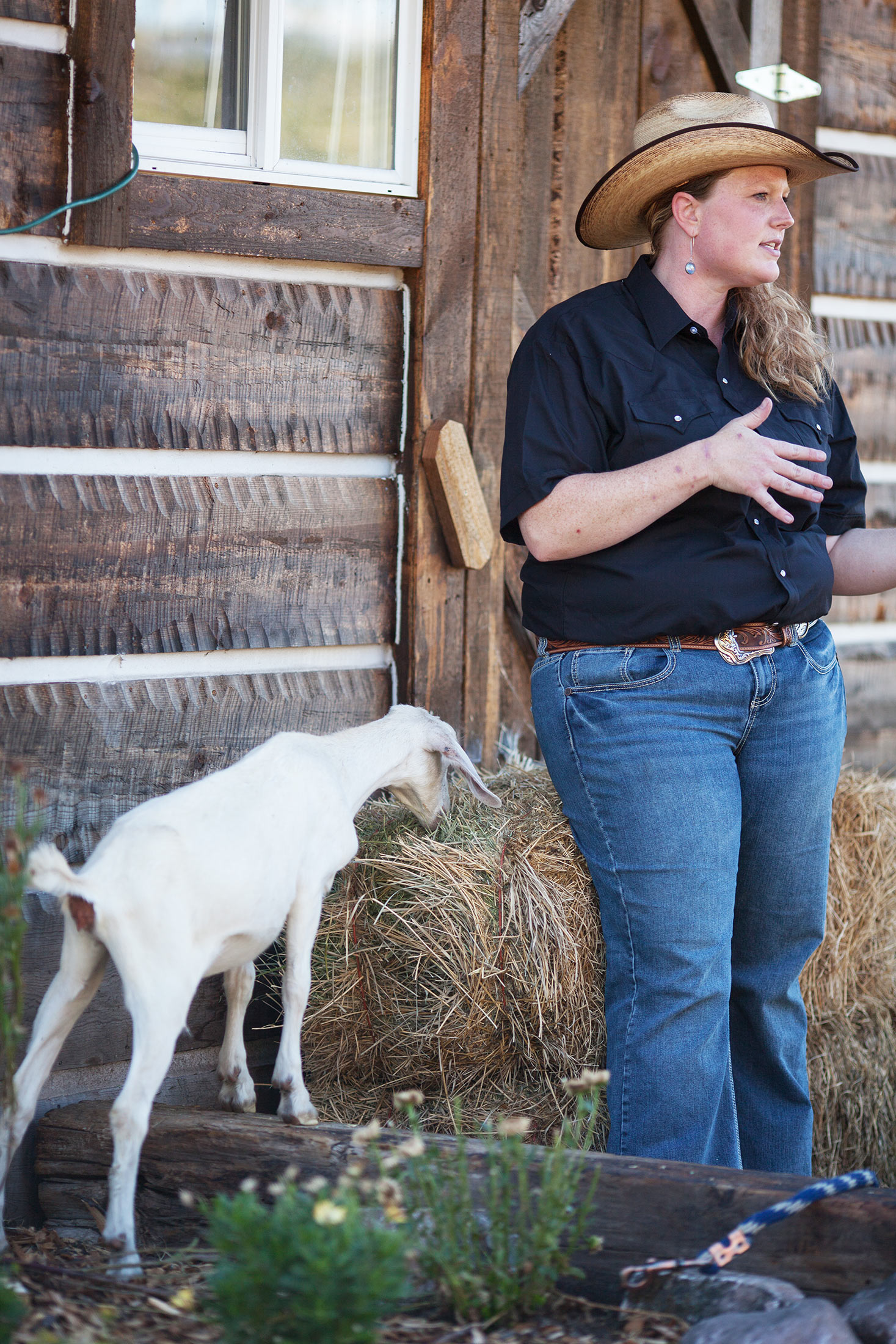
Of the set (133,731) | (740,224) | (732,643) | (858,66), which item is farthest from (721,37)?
(133,731)

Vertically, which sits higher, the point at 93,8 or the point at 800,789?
the point at 93,8

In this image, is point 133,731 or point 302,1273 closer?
point 302,1273

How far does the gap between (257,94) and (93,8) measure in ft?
1.43

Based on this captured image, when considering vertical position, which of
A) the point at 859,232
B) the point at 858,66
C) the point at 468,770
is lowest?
the point at 468,770

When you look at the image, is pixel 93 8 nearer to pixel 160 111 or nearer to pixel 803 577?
pixel 160 111

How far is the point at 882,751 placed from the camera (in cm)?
444

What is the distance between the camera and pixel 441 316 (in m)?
3.30

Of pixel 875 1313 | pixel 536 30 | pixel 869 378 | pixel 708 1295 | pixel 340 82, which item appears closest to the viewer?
pixel 875 1313

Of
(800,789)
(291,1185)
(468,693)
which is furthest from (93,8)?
(291,1185)

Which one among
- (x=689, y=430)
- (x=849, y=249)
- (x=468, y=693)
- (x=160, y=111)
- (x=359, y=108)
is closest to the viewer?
(x=689, y=430)

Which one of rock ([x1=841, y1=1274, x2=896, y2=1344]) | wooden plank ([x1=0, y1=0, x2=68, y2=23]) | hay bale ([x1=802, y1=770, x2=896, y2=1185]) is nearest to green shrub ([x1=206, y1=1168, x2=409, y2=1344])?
rock ([x1=841, y1=1274, x2=896, y2=1344])

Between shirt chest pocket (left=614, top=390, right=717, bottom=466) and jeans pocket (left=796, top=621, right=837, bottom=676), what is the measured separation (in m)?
0.49

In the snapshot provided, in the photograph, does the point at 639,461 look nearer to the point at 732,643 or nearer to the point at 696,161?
the point at 732,643

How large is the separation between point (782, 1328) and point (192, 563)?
78.6 inches
